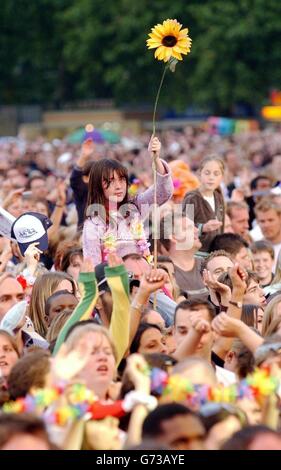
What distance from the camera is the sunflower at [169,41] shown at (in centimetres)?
1053

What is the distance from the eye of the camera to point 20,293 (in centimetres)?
1012

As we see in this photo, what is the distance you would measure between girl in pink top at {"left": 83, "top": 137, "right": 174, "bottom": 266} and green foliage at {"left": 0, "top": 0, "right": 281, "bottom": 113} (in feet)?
147

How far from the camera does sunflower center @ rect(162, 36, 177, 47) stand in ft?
34.7

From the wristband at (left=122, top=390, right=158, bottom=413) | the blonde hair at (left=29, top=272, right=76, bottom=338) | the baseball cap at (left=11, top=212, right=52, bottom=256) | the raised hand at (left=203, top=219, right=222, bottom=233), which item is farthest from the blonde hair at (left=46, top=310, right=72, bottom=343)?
the raised hand at (left=203, top=219, right=222, bottom=233)

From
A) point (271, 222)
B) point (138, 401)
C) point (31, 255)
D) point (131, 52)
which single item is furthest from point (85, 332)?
point (131, 52)

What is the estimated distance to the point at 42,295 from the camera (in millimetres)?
10938

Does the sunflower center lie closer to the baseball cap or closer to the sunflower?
the sunflower

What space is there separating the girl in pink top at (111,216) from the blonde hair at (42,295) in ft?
0.91

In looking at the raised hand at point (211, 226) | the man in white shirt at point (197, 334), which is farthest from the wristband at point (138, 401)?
the raised hand at point (211, 226)

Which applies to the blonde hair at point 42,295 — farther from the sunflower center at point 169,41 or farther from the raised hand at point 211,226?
the raised hand at point 211,226

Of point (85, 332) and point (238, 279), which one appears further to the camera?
point (238, 279)

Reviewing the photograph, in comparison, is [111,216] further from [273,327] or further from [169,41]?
[273,327]

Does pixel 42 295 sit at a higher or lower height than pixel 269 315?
higher

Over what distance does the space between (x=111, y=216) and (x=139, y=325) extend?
70.0 inches
